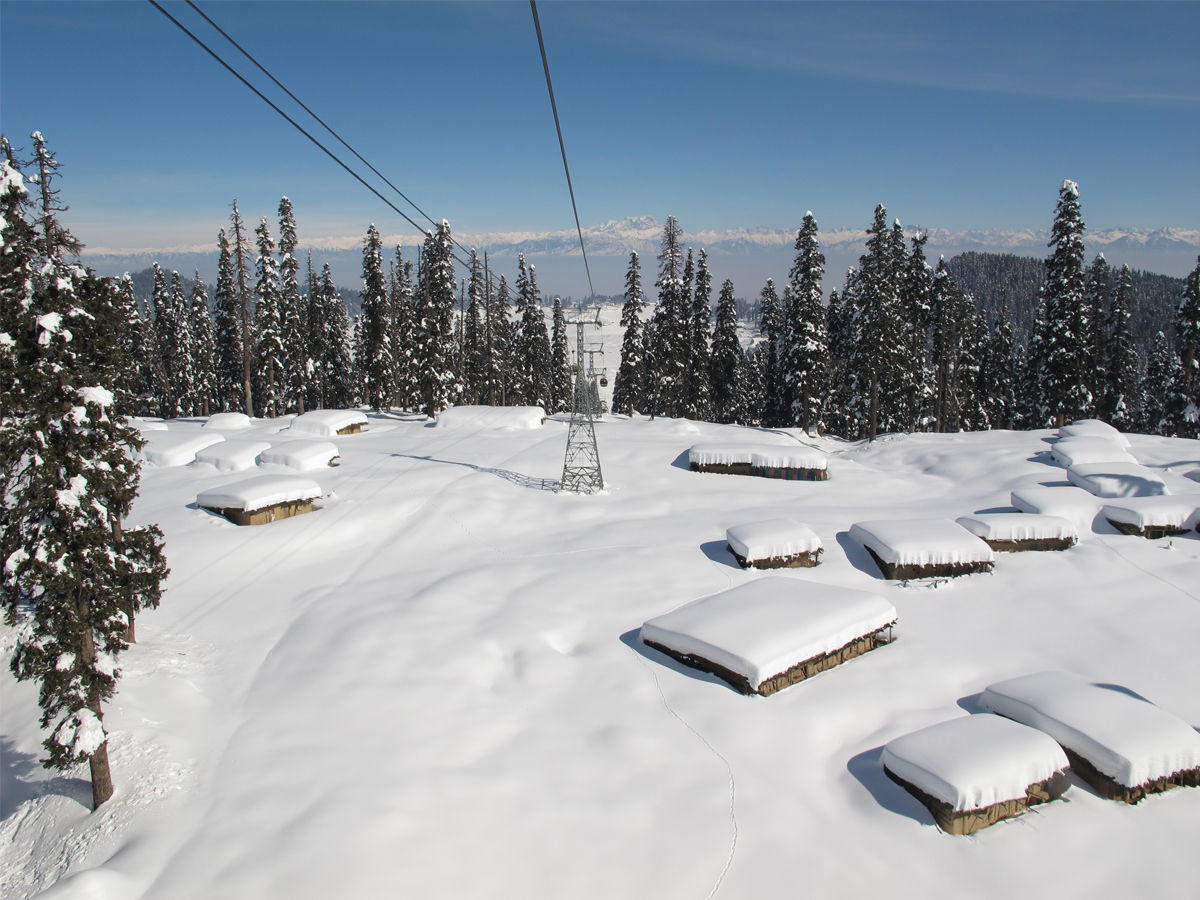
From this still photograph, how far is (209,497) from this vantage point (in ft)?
80.0

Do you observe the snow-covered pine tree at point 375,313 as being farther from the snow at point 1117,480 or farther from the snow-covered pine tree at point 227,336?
the snow at point 1117,480

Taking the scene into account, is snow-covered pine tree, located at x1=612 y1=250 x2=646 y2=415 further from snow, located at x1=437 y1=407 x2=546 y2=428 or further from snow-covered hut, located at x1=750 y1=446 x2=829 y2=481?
snow-covered hut, located at x1=750 y1=446 x2=829 y2=481

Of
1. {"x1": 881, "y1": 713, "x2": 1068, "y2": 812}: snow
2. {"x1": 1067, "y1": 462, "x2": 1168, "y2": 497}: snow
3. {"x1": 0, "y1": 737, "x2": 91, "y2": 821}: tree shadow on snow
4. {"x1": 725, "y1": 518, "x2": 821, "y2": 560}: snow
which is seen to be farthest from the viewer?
{"x1": 1067, "y1": 462, "x2": 1168, "y2": 497}: snow

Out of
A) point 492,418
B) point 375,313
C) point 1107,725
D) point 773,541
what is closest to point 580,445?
point 773,541

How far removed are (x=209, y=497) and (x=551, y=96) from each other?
22049 mm

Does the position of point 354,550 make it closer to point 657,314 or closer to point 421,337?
point 421,337

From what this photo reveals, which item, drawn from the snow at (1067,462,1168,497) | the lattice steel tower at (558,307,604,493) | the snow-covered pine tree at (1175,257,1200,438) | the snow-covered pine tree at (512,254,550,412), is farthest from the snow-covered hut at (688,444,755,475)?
the snow-covered pine tree at (1175,257,1200,438)

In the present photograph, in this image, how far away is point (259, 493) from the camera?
2392cm

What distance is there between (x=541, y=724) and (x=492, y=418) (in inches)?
1192

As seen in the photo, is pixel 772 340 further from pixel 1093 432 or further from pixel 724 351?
pixel 1093 432

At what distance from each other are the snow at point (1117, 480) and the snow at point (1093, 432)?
6.65 m

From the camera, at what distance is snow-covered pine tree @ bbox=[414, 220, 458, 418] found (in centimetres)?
4741

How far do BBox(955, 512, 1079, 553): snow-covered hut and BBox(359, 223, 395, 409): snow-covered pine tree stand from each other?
4341 cm

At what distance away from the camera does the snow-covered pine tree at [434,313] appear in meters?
47.4
